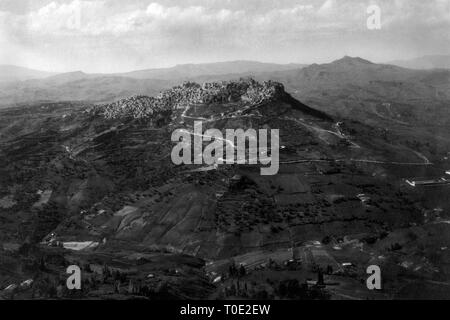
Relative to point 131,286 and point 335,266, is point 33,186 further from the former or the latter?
point 335,266

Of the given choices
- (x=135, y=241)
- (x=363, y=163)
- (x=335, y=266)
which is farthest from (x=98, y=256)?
(x=363, y=163)

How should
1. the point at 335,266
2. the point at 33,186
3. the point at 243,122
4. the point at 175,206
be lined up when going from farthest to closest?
the point at 243,122 < the point at 33,186 < the point at 175,206 < the point at 335,266

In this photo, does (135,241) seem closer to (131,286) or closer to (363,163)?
(131,286)

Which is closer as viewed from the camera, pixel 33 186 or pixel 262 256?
pixel 262 256

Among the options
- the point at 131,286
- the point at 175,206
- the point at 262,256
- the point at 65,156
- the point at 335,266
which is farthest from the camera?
the point at 65,156

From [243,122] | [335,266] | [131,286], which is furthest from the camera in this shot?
[243,122]

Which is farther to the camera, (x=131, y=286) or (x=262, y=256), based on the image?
(x=262, y=256)
